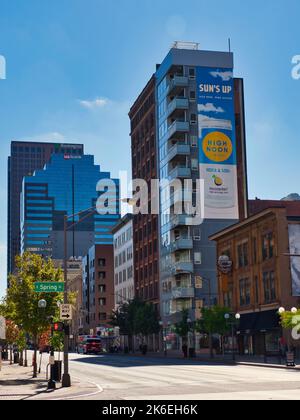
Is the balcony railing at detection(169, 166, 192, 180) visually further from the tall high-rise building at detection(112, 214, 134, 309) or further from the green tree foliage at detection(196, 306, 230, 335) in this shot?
the green tree foliage at detection(196, 306, 230, 335)

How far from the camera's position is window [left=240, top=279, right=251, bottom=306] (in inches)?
3022

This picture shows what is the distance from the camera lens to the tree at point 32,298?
145 ft

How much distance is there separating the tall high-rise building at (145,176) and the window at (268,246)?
1570 inches

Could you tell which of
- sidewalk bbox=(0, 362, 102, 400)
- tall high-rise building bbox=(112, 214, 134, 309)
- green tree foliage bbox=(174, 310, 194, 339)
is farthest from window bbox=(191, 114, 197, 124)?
sidewalk bbox=(0, 362, 102, 400)

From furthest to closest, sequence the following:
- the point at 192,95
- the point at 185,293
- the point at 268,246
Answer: the point at 192,95 < the point at 185,293 < the point at 268,246

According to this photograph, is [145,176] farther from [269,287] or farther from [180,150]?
[269,287]

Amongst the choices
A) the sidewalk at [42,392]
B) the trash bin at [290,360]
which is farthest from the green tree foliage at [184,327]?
the sidewalk at [42,392]

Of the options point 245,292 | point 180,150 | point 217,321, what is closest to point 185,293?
point 245,292

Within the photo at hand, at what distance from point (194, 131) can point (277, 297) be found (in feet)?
132

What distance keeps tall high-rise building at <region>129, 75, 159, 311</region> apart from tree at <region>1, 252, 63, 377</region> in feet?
212

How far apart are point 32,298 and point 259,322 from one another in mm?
33062

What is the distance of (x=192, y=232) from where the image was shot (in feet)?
326

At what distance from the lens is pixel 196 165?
101312mm
